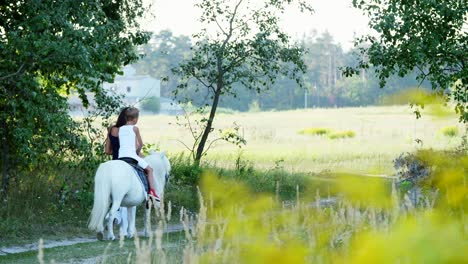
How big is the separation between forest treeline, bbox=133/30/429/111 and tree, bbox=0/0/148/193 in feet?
228

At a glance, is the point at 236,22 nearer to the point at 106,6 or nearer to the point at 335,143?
the point at 106,6

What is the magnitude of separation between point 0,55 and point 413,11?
25.7ft

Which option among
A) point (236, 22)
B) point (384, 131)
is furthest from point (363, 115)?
point (236, 22)

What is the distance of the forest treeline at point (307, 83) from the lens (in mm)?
101250

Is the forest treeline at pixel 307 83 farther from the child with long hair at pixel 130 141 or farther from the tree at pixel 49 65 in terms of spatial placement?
the child with long hair at pixel 130 141

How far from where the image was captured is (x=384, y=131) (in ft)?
196

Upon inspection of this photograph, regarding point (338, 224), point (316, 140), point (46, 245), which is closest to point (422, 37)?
point (46, 245)

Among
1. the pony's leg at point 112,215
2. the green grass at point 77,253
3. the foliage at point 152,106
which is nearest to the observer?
the green grass at point 77,253

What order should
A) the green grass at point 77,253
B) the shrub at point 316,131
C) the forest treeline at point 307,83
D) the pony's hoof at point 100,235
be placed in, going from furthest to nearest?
the forest treeline at point 307,83 < the shrub at point 316,131 < the pony's hoof at point 100,235 < the green grass at point 77,253

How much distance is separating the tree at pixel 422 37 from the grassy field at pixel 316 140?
186 centimetres

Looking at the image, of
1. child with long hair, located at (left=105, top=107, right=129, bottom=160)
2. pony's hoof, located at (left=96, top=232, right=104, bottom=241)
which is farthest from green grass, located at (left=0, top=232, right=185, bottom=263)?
child with long hair, located at (left=105, top=107, right=129, bottom=160)

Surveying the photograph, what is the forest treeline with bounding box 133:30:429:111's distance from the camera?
10125 centimetres

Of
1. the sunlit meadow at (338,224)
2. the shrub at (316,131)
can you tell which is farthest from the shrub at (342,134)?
the sunlit meadow at (338,224)

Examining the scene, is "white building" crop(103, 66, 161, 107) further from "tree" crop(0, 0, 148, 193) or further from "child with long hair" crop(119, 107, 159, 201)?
"child with long hair" crop(119, 107, 159, 201)
